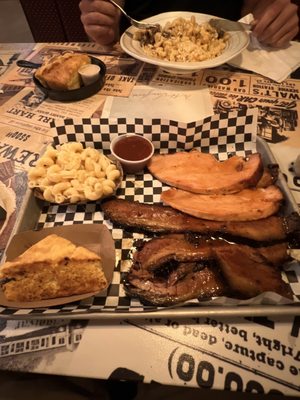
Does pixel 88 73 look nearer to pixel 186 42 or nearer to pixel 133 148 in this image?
pixel 186 42

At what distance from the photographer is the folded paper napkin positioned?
2416 mm

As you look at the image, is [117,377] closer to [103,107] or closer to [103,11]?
[103,107]

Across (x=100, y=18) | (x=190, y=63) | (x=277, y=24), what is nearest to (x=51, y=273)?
(x=190, y=63)

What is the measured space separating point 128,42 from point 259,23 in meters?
1.06

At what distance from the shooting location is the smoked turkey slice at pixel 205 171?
1.62 meters

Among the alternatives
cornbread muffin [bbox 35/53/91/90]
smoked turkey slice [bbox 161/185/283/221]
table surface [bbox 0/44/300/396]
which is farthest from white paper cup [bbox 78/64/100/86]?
table surface [bbox 0/44/300/396]

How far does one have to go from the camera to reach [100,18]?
2527mm

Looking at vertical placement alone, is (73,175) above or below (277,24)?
below

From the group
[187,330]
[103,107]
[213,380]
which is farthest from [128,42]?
[213,380]

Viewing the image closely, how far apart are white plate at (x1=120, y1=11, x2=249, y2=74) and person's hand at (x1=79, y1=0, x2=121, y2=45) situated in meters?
0.20

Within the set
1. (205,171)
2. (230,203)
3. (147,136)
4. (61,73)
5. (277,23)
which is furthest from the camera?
(277,23)

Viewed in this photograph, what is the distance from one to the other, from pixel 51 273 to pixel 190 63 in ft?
5.79

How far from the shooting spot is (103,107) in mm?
2254

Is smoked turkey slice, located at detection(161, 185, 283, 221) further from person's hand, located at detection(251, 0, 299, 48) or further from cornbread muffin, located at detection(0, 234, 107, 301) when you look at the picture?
person's hand, located at detection(251, 0, 299, 48)
